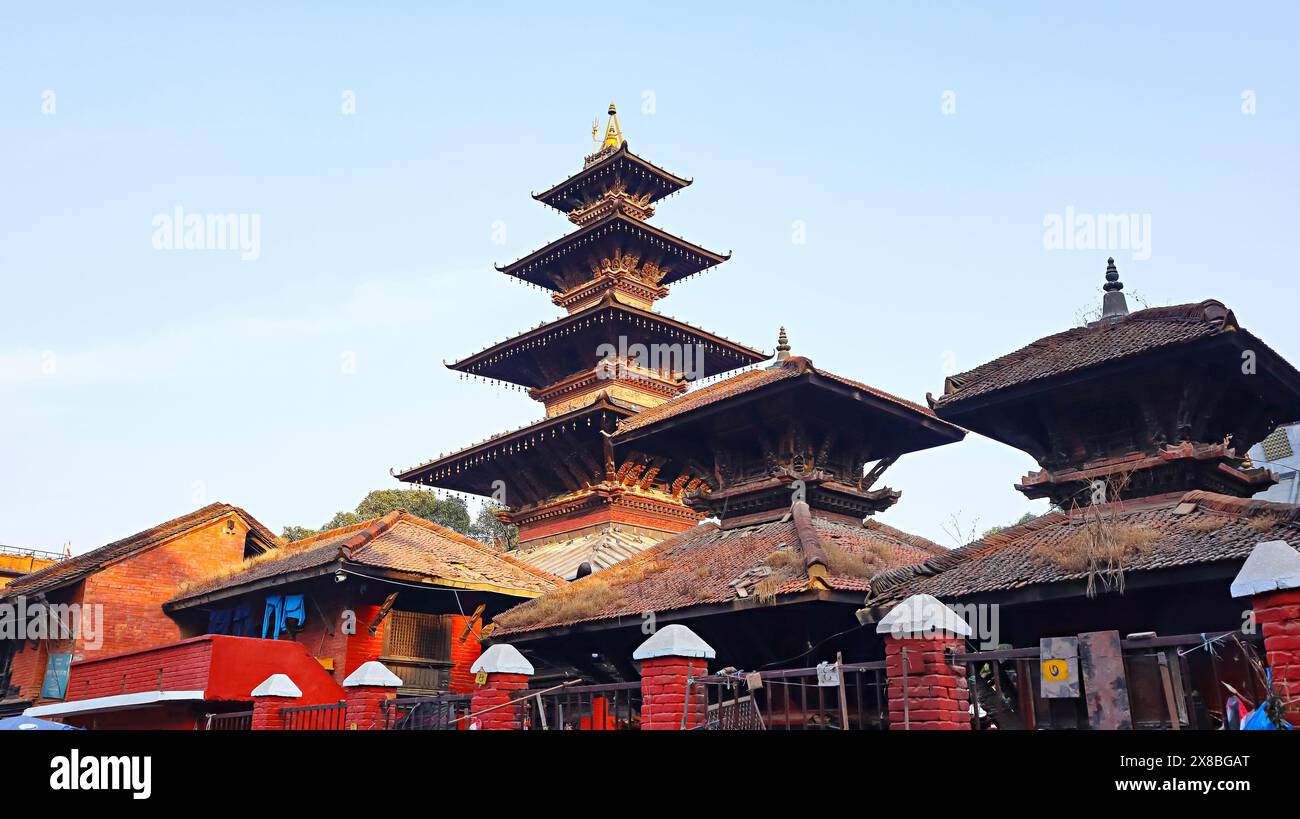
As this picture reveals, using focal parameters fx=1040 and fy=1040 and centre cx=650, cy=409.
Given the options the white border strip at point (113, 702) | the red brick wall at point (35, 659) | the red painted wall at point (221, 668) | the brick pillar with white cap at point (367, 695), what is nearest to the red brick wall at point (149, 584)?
the red brick wall at point (35, 659)

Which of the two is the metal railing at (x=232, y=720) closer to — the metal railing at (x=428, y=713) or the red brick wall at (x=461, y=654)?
the metal railing at (x=428, y=713)

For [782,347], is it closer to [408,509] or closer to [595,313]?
[595,313]

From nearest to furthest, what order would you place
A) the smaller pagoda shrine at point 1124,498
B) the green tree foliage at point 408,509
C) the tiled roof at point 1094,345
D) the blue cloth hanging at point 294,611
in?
the smaller pagoda shrine at point 1124,498 < the tiled roof at point 1094,345 < the blue cloth hanging at point 294,611 < the green tree foliage at point 408,509

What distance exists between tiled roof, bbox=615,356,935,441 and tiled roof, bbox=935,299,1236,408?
234 centimetres

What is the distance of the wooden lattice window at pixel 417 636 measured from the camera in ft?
67.9

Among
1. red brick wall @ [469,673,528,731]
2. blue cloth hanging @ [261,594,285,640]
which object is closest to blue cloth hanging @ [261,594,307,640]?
blue cloth hanging @ [261,594,285,640]

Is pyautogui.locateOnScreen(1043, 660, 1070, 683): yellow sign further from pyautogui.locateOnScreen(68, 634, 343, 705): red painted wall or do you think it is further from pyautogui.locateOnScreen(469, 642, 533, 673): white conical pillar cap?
pyautogui.locateOnScreen(68, 634, 343, 705): red painted wall

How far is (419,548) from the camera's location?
21547 millimetres

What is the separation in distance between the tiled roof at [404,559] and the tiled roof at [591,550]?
A: 2.12 m

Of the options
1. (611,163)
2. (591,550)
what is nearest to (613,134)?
(611,163)

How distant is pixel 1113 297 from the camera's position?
15.3 metres
